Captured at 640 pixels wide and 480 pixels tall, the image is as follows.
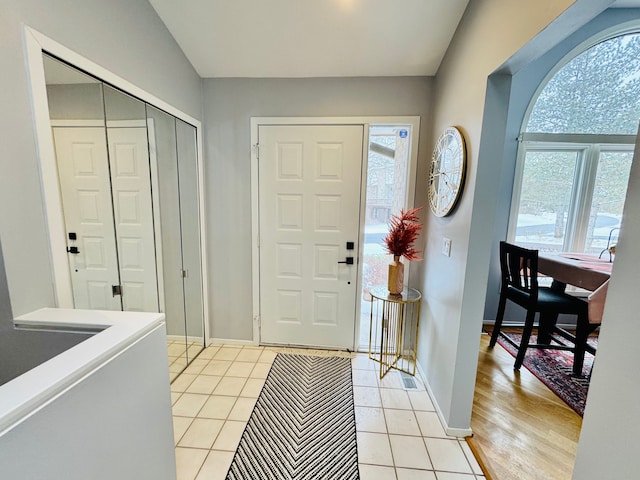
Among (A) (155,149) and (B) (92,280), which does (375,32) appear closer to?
(A) (155,149)

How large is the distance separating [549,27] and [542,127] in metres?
2.41

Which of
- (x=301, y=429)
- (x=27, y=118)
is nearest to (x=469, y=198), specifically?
(x=301, y=429)

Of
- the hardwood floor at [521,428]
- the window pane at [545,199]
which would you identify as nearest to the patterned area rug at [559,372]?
the hardwood floor at [521,428]

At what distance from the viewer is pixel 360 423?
5.72 feet

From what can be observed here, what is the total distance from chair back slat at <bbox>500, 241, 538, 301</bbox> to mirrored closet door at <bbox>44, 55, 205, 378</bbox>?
2767 mm

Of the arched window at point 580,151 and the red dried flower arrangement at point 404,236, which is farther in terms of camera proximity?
the arched window at point 580,151

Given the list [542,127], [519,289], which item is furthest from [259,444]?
[542,127]

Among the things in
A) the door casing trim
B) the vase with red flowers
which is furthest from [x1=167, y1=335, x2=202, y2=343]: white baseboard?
the vase with red flowers

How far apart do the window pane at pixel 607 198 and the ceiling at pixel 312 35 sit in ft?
7.50

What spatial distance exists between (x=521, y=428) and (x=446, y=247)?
48.0 inches

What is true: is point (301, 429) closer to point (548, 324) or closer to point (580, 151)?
point (548, 324)

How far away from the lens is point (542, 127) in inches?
111

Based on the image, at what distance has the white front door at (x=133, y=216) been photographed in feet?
5.50

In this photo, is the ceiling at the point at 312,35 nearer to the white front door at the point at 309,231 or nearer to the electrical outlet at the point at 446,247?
the white front door at the point at 309,231
